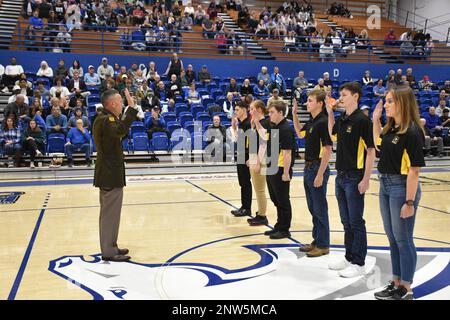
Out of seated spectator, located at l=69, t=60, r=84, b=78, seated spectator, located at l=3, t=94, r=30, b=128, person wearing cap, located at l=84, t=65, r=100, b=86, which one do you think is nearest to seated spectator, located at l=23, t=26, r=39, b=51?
seated spectator, located at l=69, t=60, r=84, b=78

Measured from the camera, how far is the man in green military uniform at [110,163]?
16.4 feet

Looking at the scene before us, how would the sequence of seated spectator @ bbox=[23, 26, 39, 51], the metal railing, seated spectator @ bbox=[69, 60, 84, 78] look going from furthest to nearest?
the metal railing → seated spectator @ bbox=[23, 26, 39, 51] → seated spectator @ bbox=[69, 60, 84, 78]

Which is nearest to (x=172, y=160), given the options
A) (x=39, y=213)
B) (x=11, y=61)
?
(x=39, y=213)

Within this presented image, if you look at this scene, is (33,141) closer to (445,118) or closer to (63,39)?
(63,39)

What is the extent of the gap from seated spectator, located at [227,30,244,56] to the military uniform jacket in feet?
47.3

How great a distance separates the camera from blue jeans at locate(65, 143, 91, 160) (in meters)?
11.7

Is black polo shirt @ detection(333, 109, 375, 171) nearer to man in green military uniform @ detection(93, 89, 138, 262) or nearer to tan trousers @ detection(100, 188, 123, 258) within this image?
man in green military uniform @ detection(93, 89, 138, 262)

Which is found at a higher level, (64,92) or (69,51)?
(69,51)

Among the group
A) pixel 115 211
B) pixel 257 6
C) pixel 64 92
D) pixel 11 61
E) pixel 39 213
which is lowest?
pixel 39 213

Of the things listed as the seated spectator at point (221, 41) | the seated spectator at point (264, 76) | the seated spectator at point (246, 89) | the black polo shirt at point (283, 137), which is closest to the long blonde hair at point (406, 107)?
the black polo shirt at point (283, 137)

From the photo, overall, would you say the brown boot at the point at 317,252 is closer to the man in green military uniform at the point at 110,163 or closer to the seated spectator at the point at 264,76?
the man in green military uniform at the point at 110,163
